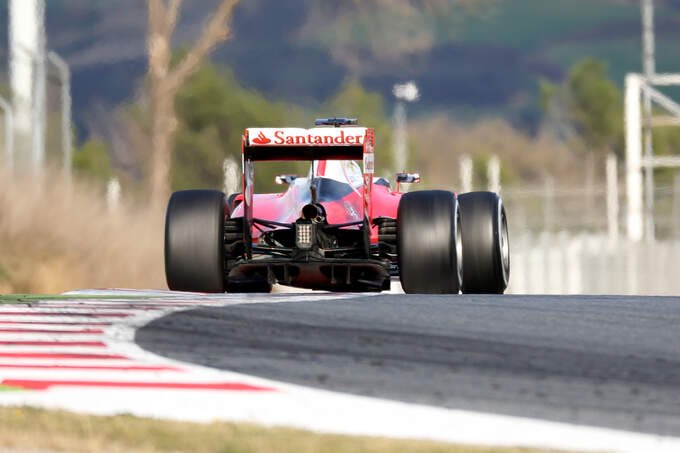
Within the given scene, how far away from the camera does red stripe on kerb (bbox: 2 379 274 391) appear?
5.41 m

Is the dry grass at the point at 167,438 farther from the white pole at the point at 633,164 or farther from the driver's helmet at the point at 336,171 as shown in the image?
the white pole at the point at 633,164

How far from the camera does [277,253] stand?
10.1 meters

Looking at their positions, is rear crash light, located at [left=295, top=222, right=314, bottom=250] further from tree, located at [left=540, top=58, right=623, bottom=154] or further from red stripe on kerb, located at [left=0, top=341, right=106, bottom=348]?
tree, located at [left=540, top=58, right=623, bottom=154]

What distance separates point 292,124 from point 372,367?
56.0m

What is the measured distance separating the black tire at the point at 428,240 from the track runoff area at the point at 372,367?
65.7 inches

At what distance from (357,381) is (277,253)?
4.64 metres

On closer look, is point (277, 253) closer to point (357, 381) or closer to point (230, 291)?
point (230, 291)

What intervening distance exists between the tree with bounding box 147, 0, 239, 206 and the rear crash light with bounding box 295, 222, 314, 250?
1531 cm

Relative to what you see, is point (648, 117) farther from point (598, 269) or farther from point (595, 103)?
point (595, 103)

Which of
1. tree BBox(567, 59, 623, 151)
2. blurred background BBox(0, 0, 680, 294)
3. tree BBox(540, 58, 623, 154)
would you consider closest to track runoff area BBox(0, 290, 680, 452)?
blurred background BBox(0, 0, 680, 294)

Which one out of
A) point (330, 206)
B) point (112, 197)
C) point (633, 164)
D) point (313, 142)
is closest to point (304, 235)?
point (330, 206)

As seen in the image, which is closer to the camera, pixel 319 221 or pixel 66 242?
pixel 319 221

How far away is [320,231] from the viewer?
9.82 m

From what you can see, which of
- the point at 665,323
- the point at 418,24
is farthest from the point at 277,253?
the point at 418,24
